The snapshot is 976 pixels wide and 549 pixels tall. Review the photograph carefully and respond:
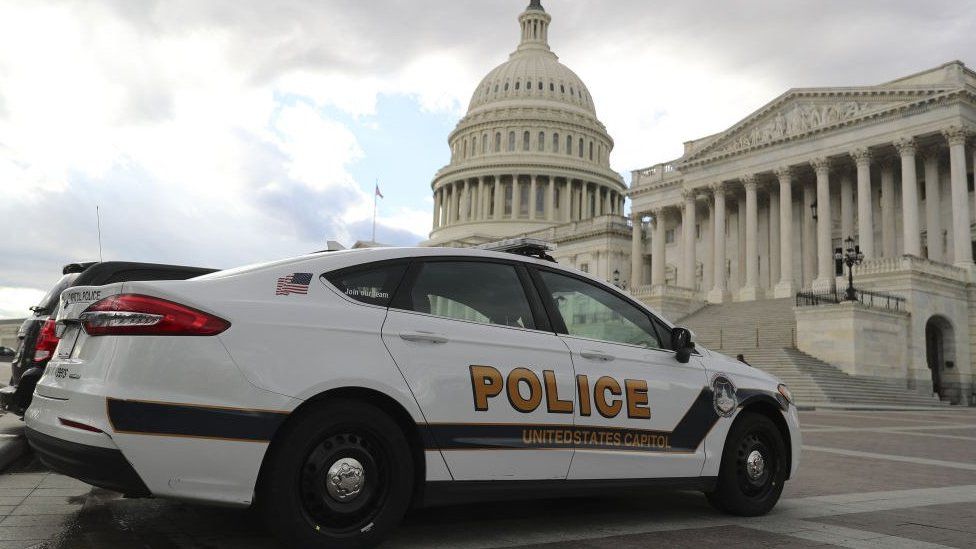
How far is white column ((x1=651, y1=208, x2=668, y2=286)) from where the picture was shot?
57.2 metres

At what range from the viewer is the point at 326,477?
4.21 meters

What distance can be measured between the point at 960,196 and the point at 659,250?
845 inches

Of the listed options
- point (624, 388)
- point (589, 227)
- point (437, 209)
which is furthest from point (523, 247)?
point (437, 209)

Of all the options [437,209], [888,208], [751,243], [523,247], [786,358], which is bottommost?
[786,358]

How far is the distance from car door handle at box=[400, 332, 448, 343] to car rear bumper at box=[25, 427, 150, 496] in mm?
1581

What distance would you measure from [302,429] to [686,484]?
3.05m

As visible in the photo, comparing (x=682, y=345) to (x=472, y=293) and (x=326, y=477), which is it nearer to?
(x=472, y=293)

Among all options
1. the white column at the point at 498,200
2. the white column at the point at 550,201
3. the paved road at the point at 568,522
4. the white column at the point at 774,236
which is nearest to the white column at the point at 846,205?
the white column at the point at 774,236

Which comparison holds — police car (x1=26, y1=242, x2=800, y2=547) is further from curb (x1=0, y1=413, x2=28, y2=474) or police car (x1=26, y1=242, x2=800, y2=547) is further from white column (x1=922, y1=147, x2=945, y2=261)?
white column (x1=922, y1=147, x2=945, y2=261)

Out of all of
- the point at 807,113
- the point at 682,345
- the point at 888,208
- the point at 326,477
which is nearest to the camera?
the point at 326,477

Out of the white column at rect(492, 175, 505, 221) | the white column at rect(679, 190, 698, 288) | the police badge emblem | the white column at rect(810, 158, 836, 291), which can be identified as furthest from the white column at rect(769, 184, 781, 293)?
the police badge emblem

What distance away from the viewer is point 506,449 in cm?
484

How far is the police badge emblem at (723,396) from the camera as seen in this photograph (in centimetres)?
605

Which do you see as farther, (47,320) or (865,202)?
(865,202)
